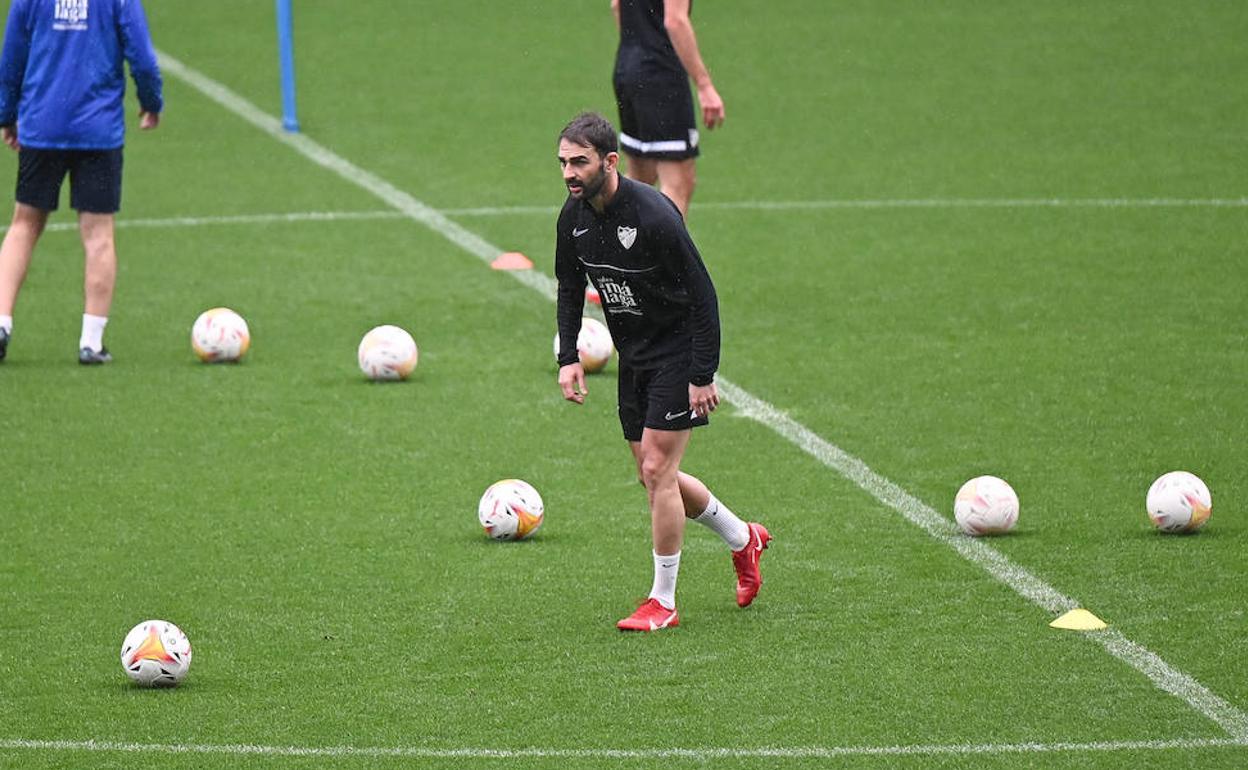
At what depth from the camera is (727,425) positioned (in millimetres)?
10906

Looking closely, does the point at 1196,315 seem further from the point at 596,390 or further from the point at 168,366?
the point at 168,366

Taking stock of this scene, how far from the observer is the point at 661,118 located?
13.0 m

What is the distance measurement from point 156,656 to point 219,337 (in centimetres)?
544

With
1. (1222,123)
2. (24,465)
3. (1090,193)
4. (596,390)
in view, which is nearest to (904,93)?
(1222,123)

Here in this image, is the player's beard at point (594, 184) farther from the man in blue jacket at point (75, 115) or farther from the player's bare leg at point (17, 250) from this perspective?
the player's bare leg at point (17, 250)

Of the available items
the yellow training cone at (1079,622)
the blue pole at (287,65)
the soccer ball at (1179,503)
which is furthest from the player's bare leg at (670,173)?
the blue pole at (287,65)

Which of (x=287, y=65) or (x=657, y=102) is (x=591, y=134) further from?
(x=287, y=65)

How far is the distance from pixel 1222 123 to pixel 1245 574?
1219 cm

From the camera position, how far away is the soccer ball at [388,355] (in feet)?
39.0

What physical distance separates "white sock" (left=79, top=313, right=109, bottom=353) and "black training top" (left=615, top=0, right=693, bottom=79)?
11.3ft

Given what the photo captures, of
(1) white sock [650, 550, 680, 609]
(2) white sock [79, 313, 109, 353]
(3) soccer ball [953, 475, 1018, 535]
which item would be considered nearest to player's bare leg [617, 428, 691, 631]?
(1) white sock [650, 550, 680, 609]

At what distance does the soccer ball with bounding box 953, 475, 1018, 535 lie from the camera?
28.9 ft

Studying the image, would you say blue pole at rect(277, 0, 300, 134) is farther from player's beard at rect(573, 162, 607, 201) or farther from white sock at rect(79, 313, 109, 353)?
player's beard at rect(573, 162, 607, 201)

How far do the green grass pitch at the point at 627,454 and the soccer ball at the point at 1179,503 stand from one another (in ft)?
0.33
